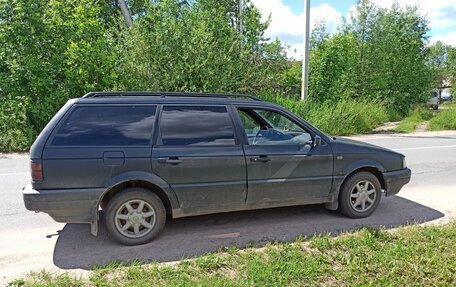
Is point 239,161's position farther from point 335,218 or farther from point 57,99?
point 57,99

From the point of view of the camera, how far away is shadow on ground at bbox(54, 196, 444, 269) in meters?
3.73

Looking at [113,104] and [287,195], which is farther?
[287,195]

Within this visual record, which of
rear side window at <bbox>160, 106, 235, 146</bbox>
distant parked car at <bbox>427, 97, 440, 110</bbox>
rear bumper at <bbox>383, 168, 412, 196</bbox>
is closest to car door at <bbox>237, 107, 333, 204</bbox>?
rear side window at <bbox>160, 106, 235, 146</bbox>

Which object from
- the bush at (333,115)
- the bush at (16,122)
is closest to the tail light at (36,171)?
the bush at (16,122)

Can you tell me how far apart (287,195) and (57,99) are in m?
10.0

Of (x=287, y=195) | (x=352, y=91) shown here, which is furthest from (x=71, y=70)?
(x=352, y=91)

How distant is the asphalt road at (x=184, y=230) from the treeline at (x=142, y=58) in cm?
632

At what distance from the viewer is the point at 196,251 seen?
3799 millimetres

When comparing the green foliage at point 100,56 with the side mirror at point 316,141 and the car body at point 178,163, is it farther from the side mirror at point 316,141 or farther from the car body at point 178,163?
the side mirror at point 316,141

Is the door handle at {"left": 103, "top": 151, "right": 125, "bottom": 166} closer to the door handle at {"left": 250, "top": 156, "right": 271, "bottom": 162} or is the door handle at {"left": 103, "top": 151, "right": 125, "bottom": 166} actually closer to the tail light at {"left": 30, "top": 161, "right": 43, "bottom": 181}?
the tail light at {"left": 30, "top": 161, "right": 43, "bottom": 181}

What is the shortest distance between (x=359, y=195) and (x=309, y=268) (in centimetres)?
191

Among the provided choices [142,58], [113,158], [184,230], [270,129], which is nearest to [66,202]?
[113,158]

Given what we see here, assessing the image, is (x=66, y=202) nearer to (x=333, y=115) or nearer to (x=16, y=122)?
(x=16, y=122)

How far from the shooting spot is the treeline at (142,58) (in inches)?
444
